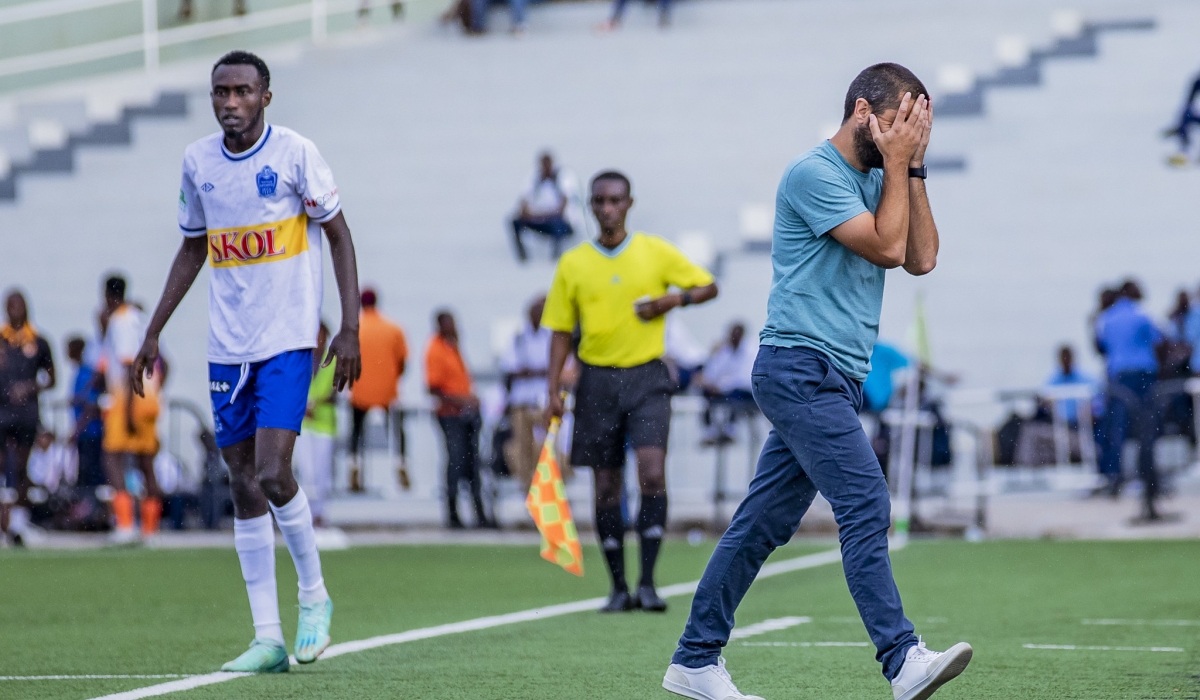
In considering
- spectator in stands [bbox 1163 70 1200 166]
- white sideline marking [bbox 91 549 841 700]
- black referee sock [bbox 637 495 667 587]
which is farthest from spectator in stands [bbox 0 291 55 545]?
spectator in stands [bbox 1163 70 1200 166]

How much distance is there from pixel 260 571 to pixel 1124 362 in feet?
39.7

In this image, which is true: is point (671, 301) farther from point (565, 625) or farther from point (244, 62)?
point (244, 62)

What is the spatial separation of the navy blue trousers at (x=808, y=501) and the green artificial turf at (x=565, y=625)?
1.96ft

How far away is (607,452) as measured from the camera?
28.8 feet

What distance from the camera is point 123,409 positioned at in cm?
1397

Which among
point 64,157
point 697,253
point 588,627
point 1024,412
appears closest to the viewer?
point 588,627

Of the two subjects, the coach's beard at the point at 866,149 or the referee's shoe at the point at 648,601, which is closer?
the coach's beard at the point at 866,149

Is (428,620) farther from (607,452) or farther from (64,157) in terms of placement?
(64,157)

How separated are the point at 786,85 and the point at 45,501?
13875 mm

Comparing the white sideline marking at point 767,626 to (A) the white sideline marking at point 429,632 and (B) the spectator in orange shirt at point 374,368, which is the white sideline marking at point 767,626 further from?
(B) the spectator in orange shirt at point 374,368

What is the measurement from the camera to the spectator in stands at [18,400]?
14359 mm

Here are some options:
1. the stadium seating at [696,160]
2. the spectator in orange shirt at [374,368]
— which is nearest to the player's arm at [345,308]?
the spectator in orange shirt at [374,368]

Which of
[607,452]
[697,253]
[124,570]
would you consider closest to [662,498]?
[607,452]

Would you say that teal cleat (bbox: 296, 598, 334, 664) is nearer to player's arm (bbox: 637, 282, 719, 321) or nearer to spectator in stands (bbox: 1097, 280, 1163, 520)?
player's arm (bbox: 637, 282, 719, 321)
